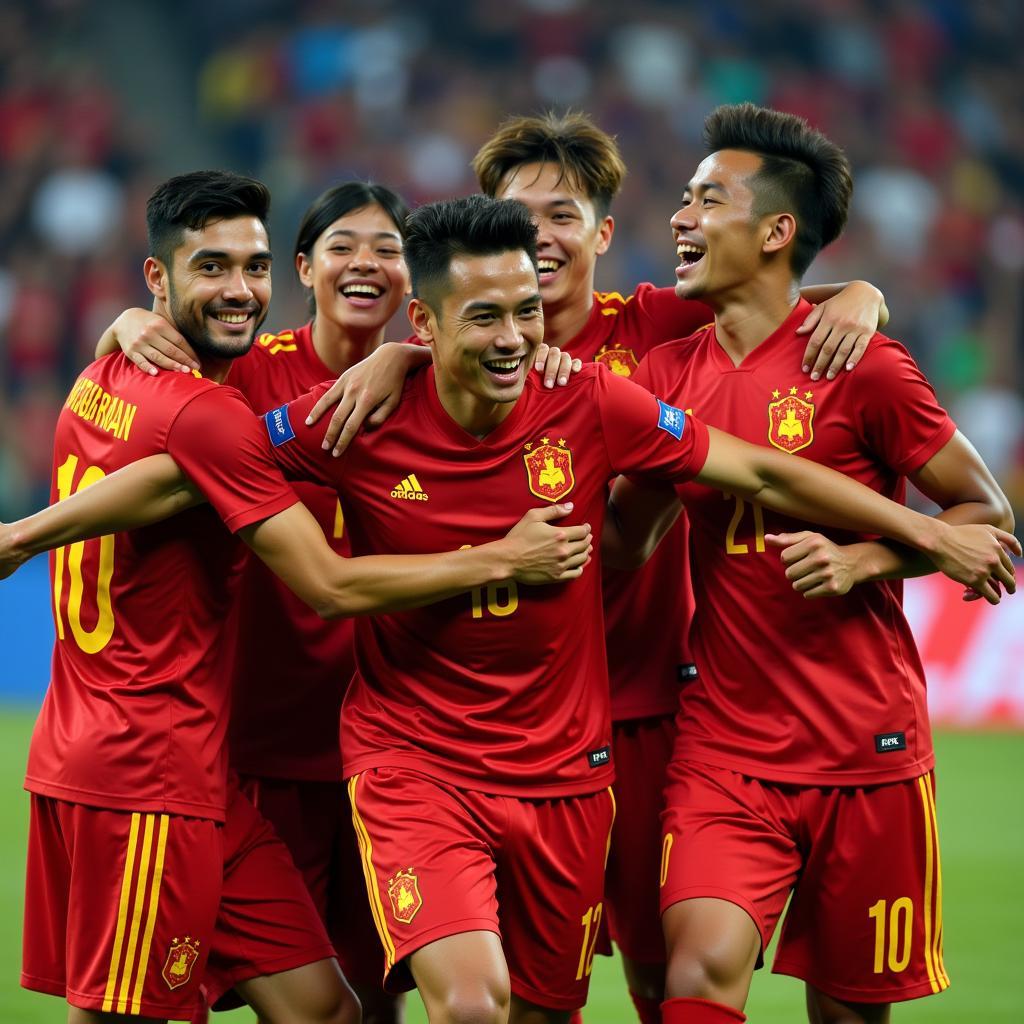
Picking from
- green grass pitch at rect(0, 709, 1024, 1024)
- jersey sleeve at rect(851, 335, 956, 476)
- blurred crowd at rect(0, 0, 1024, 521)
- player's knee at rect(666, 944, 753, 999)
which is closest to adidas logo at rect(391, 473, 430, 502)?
jersey sleeve at rect(851, 335, 956, 476)

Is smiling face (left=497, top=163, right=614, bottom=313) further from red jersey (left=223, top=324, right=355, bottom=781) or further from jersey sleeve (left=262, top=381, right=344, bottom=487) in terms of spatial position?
jersey sleeve (left=262, top=381, right=344, bottom=487)

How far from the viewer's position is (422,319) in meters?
4.42

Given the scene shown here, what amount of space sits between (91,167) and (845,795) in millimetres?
12685

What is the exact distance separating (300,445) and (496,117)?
41.0 ft

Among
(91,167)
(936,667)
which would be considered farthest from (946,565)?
(91,167)

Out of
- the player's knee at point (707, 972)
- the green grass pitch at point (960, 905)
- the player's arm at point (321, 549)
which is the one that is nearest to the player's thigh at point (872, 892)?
the player's knee at point (707, 972)

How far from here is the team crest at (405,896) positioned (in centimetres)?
399

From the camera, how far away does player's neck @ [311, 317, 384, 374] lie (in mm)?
5215

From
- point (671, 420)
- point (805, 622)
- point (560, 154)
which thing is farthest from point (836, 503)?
point (560, 154)

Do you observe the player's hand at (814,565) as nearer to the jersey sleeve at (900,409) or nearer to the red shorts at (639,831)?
the jersey sleeve at (900,409)

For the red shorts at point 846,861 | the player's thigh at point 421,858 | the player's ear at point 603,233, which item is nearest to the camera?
the player's thigh at point 421,858

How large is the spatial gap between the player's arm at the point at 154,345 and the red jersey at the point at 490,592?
0.33m

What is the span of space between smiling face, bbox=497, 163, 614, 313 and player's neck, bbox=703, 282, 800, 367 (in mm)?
589

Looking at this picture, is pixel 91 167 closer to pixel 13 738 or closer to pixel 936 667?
pixel 13 738
